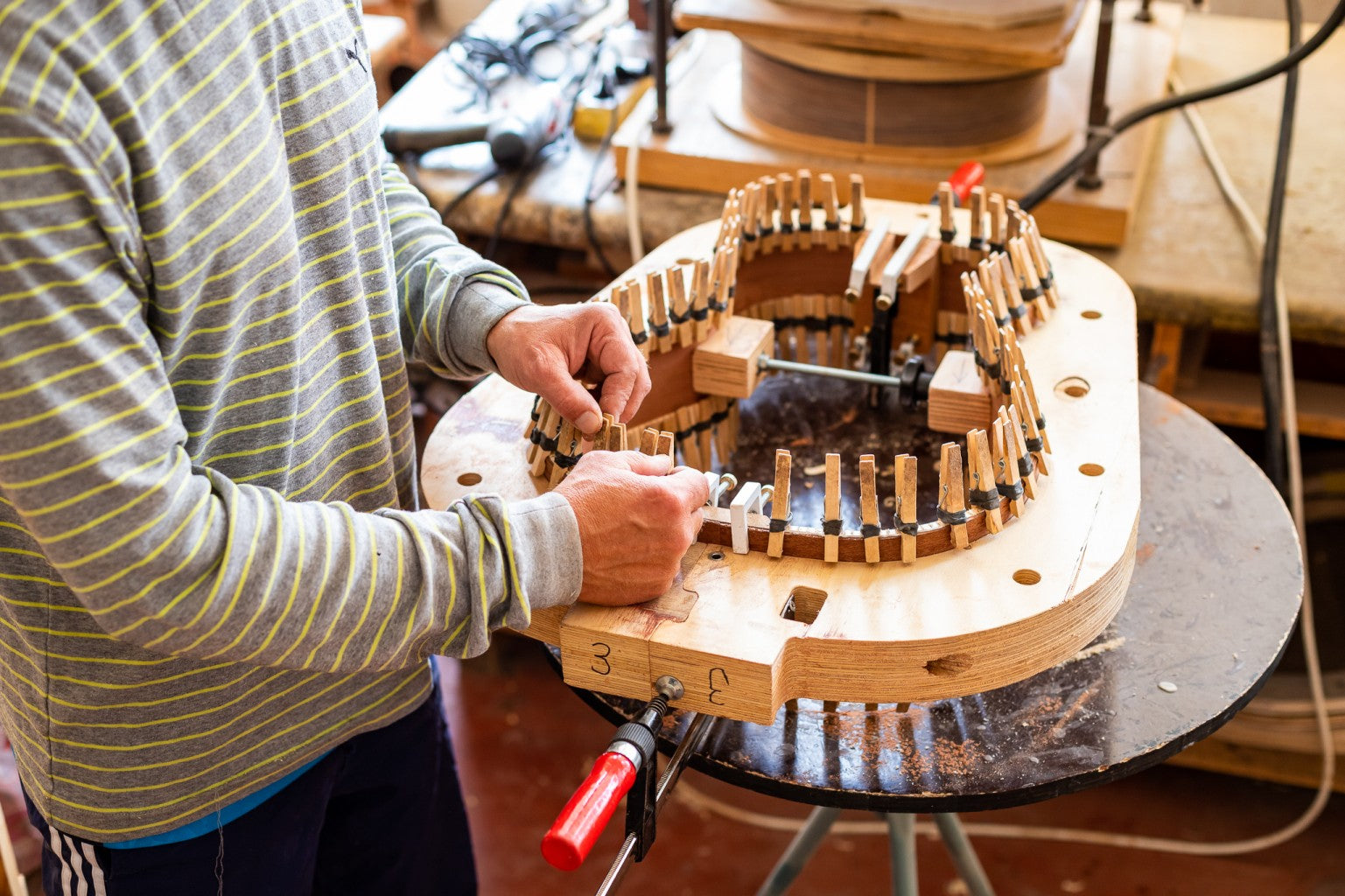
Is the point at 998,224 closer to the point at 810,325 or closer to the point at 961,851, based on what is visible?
the point at 810,325

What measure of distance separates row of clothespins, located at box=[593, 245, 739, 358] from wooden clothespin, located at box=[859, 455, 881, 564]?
32cm

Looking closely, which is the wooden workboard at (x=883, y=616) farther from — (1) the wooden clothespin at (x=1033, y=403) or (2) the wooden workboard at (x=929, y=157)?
(2) the wooden workboard at (x=929, y=157)

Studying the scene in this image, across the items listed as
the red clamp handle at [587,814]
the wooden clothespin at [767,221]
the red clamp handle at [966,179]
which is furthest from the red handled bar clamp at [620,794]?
the red clamp handle at [966,179]

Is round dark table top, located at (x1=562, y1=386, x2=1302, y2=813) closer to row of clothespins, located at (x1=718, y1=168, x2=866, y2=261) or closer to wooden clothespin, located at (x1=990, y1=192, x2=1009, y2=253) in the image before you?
wooden clothespin, located at (x1=990, y1=192, x2=1009, y2=253)

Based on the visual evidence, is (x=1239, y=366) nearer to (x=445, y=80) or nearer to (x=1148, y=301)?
(x=1148, y=301)

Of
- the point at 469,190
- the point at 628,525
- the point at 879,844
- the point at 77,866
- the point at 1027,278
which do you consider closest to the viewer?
the point at 628,525

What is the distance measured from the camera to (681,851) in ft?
7.11

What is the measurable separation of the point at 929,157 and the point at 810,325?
57 centimetres

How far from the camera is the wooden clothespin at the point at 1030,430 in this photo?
1095 millimetres

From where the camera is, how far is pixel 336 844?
4.25 feet

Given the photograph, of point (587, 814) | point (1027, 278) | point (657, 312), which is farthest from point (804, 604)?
point (1027, 278)

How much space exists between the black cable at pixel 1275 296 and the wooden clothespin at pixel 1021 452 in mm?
832

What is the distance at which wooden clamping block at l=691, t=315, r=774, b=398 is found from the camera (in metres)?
1.29

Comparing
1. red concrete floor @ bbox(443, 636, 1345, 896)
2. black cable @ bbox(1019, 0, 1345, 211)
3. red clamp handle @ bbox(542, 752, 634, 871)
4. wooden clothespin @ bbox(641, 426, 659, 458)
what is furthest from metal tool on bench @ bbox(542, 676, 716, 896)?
red concrete floor @ bbox(443, 636, 1345, 896)
